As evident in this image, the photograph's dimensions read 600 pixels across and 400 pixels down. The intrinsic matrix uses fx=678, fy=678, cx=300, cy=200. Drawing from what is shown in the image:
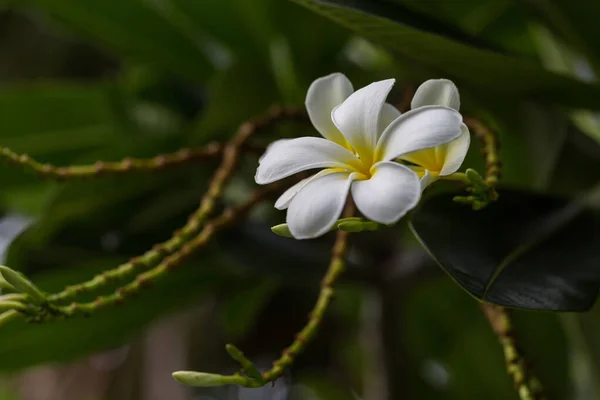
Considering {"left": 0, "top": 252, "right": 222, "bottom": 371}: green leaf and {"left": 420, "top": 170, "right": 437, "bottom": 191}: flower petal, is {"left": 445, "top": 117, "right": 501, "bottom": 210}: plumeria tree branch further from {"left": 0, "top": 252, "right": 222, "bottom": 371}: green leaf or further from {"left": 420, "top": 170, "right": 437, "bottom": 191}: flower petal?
{"left": 0, "top": 252, "right": 222, "bottom": 371}: green leaf

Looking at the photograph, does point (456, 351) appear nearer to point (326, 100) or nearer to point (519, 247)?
point (519, 247)

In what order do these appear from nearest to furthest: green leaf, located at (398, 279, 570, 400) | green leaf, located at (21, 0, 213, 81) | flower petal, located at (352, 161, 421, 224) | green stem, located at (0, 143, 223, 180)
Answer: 1. flower petal, located at (352, 161, 421, 224)
2. green stem, located at (0, 143, 223, 180)
3. green leaf, located at (21, 0, 213, 81)
4. green leaf, located at (398, 279, 570, 400)

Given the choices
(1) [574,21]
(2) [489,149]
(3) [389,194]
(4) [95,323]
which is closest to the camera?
(3) [389,194]

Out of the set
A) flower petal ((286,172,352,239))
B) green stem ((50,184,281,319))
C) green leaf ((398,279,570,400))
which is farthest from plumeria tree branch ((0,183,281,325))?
green leaf ((398,279,570,400))

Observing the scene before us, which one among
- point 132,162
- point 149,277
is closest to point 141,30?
point 132,162

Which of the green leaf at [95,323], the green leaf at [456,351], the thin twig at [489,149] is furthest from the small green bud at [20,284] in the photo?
the green leaf at [456,351]

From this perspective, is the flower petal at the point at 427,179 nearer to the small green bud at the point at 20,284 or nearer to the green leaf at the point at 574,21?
the small green bud at the point at 20,284
